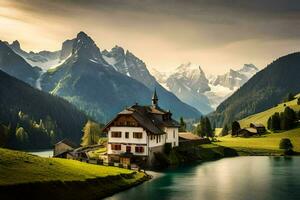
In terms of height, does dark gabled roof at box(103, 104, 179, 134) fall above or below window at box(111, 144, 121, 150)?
above

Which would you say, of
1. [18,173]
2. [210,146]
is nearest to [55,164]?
[18,173]

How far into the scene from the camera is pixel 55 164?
71438 mm

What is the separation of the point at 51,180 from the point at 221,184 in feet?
105

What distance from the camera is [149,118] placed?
120 meters

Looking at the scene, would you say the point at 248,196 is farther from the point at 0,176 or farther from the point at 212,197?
the point at 0,176

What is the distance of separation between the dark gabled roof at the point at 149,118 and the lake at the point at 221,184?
13927 mm

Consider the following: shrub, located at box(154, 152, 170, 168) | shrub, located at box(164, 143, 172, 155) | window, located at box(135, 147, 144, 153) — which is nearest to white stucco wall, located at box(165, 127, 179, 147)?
shrub, located at box(164, 143, 172, 155)

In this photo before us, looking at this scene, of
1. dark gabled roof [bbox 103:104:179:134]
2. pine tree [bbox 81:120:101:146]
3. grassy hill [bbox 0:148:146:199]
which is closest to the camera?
grassy hill [bbox 0:148:146:199]

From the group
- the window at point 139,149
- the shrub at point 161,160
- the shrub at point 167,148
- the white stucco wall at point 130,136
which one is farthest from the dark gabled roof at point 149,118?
the shrub at point 161,160

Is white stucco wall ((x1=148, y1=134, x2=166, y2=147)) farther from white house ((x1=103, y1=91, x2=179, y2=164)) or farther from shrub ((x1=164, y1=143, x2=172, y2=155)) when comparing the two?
shrub ((x1=164, y1=143, x2=172, y2=155))

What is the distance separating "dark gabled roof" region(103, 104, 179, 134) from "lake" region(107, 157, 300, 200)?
45.7 ft

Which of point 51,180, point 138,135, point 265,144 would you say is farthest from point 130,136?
point 265,144

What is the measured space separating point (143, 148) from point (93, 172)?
37.3m

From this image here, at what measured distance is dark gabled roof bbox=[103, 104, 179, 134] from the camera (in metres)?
112
